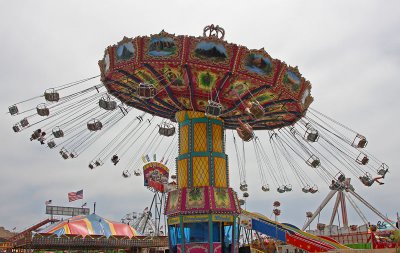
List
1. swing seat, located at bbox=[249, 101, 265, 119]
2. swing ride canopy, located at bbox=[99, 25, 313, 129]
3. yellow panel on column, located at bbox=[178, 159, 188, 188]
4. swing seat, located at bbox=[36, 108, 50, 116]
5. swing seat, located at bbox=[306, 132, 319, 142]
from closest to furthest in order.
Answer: swing seat, located at bbox=[249, 101, 265, 119] < swing ride canopy, located at bbox=[99, 25, 313, 129] < swing seat, located at bbox=[36, 108, 50, 116] < swing seat, located at bbox=[306, 132, 319, 142] < yellow panel on column, located at bbox=[178, 159, 188, 188]

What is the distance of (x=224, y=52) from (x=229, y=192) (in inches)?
245

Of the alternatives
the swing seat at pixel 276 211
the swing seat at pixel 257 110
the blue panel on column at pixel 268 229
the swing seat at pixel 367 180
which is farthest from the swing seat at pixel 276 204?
the swing seat at pixel 257 110

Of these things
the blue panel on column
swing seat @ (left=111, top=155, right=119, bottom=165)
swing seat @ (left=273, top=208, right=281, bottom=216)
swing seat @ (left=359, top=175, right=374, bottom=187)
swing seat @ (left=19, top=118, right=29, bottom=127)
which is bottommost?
the blue panel on column

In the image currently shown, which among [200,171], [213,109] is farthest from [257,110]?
[200,171]

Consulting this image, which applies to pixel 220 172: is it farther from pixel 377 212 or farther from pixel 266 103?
pixel 377 212

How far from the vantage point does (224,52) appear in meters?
16.3

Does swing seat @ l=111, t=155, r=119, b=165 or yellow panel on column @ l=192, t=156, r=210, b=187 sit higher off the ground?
swing seat @ l=111, t=155, r=119, b=165

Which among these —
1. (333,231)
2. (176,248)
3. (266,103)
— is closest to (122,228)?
(176,248)

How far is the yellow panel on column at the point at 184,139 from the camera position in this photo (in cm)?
1919

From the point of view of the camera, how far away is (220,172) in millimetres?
18953

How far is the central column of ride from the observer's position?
58.5 ft

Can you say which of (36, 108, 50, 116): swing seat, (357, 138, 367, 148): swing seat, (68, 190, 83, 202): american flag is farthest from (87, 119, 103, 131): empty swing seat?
(68, 190, 83, 202): american flag

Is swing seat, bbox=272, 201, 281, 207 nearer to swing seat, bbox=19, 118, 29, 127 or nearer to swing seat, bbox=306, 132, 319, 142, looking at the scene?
swing seat, bbox=306, 132, 319, 142

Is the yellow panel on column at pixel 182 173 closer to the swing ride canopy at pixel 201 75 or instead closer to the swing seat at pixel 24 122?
the swing ride canopy at pixel 201 75
